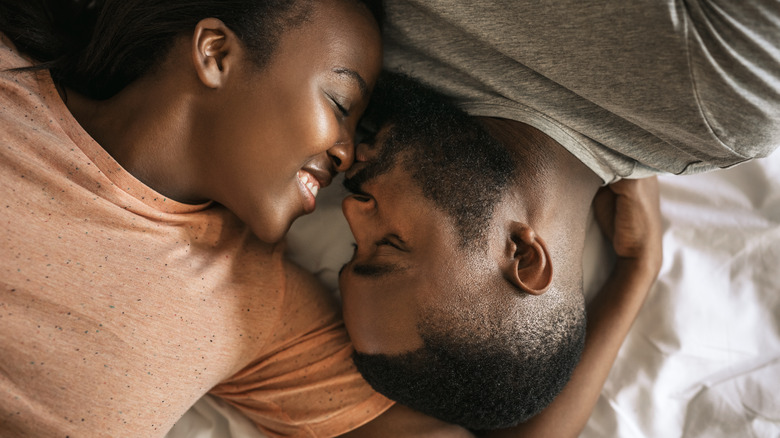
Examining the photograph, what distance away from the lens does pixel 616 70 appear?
98 centimetres

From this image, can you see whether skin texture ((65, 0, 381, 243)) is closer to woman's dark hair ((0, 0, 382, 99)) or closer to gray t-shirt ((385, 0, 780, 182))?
woman's dark hair ((0, 0, 382, 99))

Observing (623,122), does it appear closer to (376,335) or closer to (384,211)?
(384,211)

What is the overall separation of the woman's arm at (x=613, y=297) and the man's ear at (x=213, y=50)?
95 cm

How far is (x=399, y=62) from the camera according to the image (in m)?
1.30

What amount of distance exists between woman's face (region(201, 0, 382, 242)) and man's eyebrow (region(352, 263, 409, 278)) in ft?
0.63

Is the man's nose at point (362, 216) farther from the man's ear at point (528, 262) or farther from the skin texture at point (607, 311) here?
the man's ear at point (528, 262)

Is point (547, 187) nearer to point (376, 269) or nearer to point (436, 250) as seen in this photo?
point (436, 250)

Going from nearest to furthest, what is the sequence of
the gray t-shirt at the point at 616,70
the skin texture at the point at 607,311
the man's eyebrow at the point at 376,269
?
1. the gray t-shirt at the point at 616,70
2. the man's eyebrow at the point at 376,269
3. the skin texture at the point at 607,311

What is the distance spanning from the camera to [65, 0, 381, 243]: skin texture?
108 cm

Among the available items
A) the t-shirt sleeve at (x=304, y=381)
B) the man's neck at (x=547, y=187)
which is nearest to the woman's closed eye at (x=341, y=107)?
the man's neck at (x=547, y=187)

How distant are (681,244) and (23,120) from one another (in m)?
1.57

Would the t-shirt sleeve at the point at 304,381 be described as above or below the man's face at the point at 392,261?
below

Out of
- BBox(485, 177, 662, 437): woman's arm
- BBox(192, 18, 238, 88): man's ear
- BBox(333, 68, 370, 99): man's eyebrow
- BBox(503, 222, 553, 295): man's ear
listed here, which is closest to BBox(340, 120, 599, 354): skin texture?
BBox(503, 222, 553, 295): man's ear

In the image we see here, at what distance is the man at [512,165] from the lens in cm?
94
